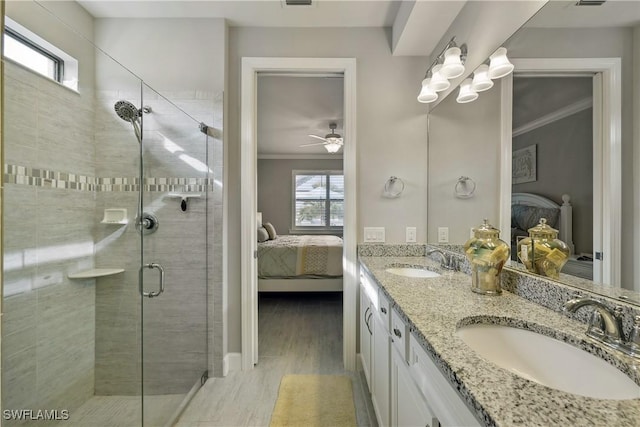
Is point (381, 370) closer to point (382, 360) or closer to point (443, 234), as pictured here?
point (382, 360)

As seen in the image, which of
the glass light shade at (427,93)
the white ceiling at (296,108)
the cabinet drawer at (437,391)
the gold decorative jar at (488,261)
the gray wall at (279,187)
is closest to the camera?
the cabinet drawer at (437,391)

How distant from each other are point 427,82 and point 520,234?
1.23 metres

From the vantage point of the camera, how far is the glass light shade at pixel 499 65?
129 centimetres

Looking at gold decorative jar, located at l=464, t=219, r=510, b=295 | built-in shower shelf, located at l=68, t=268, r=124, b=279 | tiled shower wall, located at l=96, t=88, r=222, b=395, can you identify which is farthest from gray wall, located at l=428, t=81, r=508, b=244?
built-in shower shelf, located at l=68, t=268, r=124, b=279

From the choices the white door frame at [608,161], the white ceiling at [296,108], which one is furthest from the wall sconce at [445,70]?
the white door frame at [608,161]

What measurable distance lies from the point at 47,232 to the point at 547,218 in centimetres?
235

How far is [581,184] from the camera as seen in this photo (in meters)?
0.93

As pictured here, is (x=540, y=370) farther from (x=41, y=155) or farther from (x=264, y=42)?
(x=264, y=42)

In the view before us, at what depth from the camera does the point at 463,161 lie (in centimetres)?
182

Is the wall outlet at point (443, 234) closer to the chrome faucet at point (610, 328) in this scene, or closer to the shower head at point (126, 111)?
the chrome faucet at point (610, 328)

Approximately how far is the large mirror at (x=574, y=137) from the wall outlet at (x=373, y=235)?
0.80 meters

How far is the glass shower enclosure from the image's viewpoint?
132 cm

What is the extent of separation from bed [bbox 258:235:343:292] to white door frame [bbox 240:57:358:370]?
5.05ft

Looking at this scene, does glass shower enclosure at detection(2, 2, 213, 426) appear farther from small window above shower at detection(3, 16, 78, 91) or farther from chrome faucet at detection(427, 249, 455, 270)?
chrome faucet at detection(427, 249, 455, 270)
